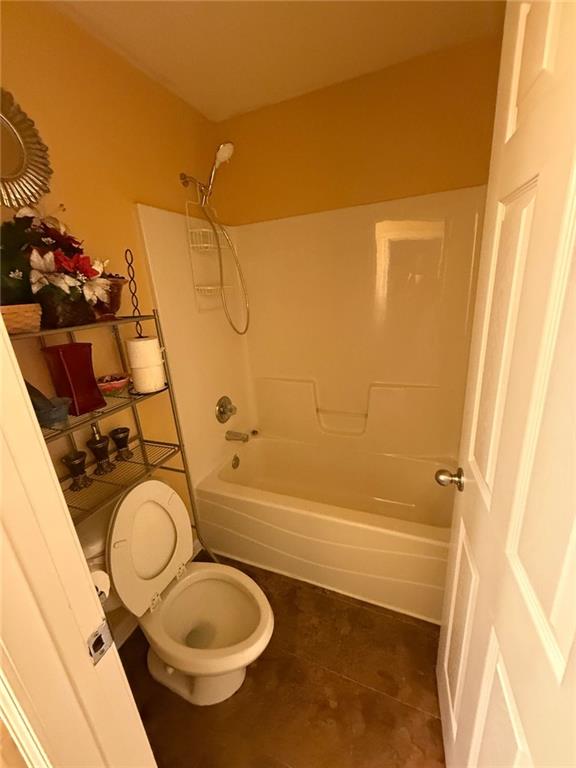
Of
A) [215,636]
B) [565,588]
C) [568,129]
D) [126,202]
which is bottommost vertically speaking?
[215,636]

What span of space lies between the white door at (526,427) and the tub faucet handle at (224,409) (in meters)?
1.49

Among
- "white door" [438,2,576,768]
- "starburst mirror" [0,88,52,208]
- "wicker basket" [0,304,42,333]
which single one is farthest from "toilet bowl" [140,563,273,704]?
"starburst mirror" [0,88,52,208]

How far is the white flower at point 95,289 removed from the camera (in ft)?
3.31

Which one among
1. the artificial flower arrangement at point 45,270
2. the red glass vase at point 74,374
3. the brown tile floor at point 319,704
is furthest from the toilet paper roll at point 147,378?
the brown tile floor at point 319,704

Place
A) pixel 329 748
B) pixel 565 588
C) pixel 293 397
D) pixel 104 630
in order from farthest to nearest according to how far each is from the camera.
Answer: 1. pixel 293 397
2. pixel 329 748
3. pixel 104 630
4. pixel 565 588

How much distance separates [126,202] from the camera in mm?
1388

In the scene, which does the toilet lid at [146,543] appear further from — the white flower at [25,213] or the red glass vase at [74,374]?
the white flower at [25,213]

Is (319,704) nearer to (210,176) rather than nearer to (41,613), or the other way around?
(41,613)

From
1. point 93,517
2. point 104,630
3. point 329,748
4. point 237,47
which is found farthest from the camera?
point 237,47

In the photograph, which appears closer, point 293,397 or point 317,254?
point 317,254

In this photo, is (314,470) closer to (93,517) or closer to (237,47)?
(93,517)

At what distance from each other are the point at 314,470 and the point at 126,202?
1.84 metres

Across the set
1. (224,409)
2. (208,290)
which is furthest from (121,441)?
(208,290)

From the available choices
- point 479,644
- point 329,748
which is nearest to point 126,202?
point 479,644
